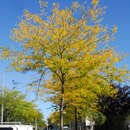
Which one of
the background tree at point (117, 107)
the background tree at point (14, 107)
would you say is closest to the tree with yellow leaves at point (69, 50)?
the background tree at point (117, 107)

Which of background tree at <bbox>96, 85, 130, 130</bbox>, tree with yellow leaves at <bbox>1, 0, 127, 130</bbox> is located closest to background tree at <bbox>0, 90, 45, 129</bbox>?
background tree at <bbox>96, 85, 130, 130</bbox>

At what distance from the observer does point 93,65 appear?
1409 cm

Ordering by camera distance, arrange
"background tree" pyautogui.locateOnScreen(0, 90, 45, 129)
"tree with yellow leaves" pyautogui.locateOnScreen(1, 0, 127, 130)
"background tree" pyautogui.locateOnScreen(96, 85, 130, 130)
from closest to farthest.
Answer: "tree with yellow leaves" pyautogui.locateOnScreen(1, 0, 127, 130), "background tree" pyautogui.locateOnScreen(96, 85, 130, 130), "background tree" pyautogui.locateOnScreen(0, 90, 45, 129)

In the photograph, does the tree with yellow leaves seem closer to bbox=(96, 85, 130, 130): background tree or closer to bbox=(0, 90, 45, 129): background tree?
bbox=(96, 85, 130, 130): background tree

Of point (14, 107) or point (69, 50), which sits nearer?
point (69, 50)

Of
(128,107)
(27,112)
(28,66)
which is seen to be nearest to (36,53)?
(28,66)

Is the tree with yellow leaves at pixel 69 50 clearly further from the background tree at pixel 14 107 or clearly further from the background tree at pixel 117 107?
the background tree at pixel 14 107

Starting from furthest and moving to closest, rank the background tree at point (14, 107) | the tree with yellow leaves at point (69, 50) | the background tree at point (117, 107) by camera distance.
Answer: the background tree at point (14, 107)
the background tree at point (117, 107)
the tree with yellow leaves at point (69, 50)

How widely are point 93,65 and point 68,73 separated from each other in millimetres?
1608

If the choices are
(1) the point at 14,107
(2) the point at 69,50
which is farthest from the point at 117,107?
(2) the point at 69,50

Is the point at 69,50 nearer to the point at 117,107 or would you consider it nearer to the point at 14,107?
the point at 117,107

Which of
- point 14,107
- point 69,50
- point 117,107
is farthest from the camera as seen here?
point 14,107

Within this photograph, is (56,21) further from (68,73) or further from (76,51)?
(68,73)

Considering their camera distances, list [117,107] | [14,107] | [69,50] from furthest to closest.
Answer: [14,107] → [117,107] → [69,50]
